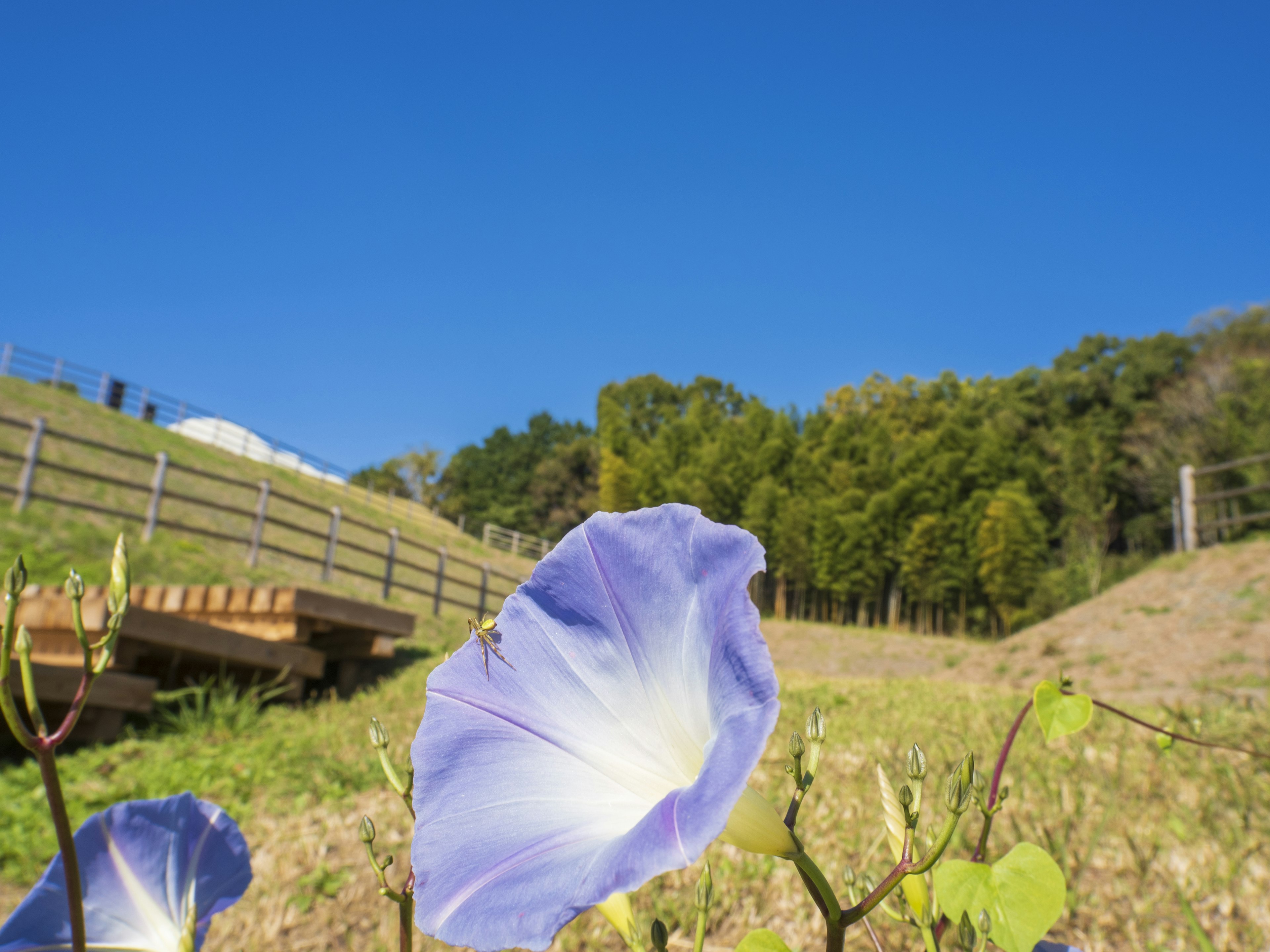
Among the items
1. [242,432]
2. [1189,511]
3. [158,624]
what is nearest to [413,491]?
[242,432]

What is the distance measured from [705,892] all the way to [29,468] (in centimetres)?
892

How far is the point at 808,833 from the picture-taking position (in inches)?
72.9

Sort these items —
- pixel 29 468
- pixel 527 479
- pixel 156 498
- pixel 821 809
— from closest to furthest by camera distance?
pixel 821 809, pixel 29 468, pixel 156 498, pixel 527 479

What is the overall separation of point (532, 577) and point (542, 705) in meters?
0.07

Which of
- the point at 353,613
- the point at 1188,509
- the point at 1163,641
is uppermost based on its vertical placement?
the point at 1188,509

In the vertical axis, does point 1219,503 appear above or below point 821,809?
above

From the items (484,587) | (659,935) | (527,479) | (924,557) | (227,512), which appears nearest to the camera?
(659,935)

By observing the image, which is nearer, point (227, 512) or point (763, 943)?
point (763, 943)

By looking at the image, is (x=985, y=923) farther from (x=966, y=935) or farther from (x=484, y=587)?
(x=484, y=587)

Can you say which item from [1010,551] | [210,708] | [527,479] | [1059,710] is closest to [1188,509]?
[210,708]

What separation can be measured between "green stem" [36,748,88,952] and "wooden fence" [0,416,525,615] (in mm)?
5211

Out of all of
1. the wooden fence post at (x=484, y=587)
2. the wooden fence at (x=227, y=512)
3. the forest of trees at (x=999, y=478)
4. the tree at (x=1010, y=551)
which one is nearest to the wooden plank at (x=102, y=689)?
the wooden fence at (x=227, y=512)

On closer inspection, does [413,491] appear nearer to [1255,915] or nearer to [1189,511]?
[1189,511]

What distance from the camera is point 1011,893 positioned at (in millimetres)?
409
